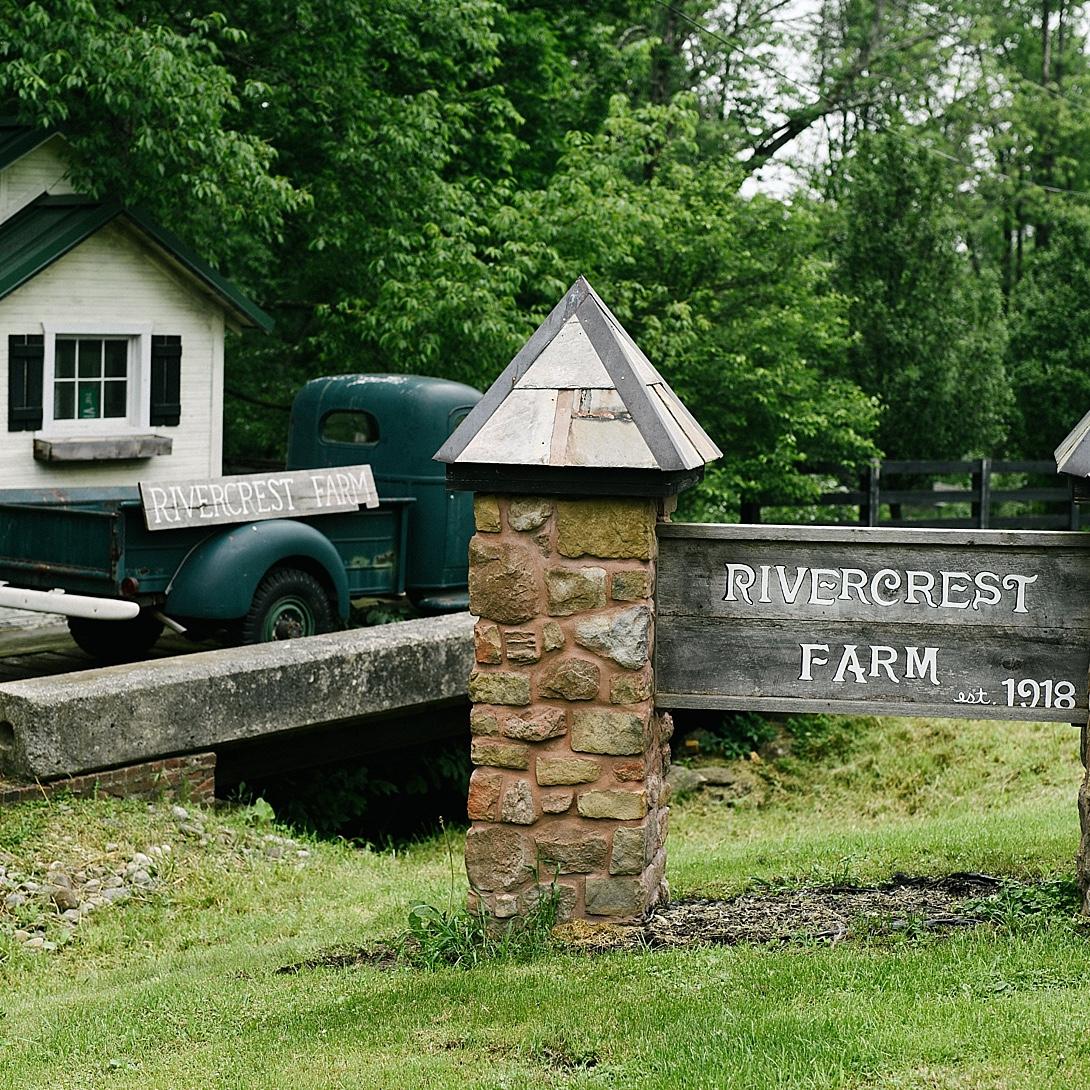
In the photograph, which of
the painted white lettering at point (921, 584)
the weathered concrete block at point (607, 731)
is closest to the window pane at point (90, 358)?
the weathered concrete block at point (607, 731)

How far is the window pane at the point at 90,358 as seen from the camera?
13906 millimetres

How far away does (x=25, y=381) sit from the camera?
13.3 meters

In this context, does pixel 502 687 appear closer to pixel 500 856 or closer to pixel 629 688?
pixel 629 688

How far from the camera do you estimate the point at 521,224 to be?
1566cm

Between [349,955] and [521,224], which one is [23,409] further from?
[349,955]

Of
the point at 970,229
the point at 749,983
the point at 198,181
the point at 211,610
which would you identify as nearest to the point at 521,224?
the point at 198,181

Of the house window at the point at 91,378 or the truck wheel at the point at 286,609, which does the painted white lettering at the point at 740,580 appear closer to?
the truck wheel at the point at 286,609

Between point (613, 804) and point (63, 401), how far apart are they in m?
9.54

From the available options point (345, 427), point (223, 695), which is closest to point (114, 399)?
point (345, 427)

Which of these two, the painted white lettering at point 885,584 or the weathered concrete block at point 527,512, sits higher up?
the weathered concrete block at point 527,512

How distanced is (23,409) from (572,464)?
9.10m

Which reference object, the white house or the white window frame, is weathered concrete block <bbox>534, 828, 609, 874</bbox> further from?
the white window frame

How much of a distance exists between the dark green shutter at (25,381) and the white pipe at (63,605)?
16.9 ft

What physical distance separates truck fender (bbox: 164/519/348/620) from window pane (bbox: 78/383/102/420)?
4147mm
